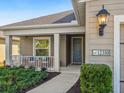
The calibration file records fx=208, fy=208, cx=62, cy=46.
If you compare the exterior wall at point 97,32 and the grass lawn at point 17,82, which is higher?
the exterior wall at point 97,32

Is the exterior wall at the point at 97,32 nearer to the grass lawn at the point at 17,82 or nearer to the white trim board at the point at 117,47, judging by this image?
the white trim board at the point at 117,47

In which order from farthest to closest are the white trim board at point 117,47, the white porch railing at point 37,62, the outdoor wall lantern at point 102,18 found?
the white porch railing at point 37,62 < the white trim board at point 117,47 < the outdoor wall lantern at point 102,18

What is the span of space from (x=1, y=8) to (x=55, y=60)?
18075mm

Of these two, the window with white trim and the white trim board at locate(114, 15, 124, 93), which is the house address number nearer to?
the white trim board at locate(114, 15, 124, 93)

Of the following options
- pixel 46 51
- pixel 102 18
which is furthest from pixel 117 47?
pixel 46 51

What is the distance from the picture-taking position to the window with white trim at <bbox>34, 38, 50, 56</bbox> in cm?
1653

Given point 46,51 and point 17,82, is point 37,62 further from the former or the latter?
point 17,82

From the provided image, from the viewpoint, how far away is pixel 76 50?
56.5 ft

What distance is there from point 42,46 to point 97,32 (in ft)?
35.7

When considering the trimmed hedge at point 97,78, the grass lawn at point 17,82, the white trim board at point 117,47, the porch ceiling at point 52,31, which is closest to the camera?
the trimmed hedge at point 97,78

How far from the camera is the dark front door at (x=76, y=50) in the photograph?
1708 centimetres

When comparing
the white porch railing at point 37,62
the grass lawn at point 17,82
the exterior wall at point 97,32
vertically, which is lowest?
the grass lawn at point 17,82

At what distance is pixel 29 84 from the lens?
893 cm

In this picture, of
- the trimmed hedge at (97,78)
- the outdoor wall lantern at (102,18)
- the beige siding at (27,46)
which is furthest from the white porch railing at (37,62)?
the trimmed hedge at (97,78)
